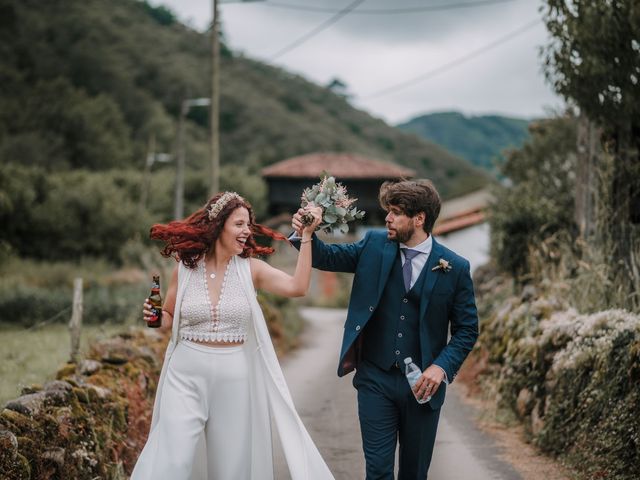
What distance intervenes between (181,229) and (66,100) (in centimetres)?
5684

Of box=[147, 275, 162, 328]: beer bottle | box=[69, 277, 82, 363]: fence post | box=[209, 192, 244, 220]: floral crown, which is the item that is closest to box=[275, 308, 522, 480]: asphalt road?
box=[147, 275, 162, 328]: beer bottle

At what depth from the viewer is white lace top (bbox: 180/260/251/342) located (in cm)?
511

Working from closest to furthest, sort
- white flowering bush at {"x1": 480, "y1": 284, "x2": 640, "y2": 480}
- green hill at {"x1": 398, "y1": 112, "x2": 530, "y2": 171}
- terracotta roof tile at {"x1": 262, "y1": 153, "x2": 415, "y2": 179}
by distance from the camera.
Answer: white flowering bush at {"x1": 480, "y1": 284, "x2": 640, "y2": 480} < terracotta roof tile at {"x1": 262, "y1": 153, "x2": 415, "y2": 179} < green hill at {"x1": 398, "y1": 112, "x2": 530, "y2": 171}

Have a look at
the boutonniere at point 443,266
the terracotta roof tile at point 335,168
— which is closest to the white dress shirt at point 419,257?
the boutonniere at point 443,266

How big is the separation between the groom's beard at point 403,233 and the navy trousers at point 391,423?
784 mm

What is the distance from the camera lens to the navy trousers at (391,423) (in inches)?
194

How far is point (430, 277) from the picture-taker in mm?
5016

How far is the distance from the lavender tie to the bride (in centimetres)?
58

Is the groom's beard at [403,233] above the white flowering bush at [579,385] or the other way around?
above

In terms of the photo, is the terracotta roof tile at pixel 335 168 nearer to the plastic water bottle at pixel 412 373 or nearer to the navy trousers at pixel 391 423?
the navy trousers at pixel 391 423

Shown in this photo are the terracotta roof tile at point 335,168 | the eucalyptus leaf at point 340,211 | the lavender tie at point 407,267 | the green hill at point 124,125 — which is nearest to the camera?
the lavender tie at point 407,267

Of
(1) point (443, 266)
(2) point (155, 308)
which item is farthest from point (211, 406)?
(1) point (443, 266)

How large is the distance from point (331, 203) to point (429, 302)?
868 mm

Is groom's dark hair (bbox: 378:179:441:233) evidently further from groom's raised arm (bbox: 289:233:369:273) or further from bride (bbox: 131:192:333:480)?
bride (bbox: 131:192:333:480)
